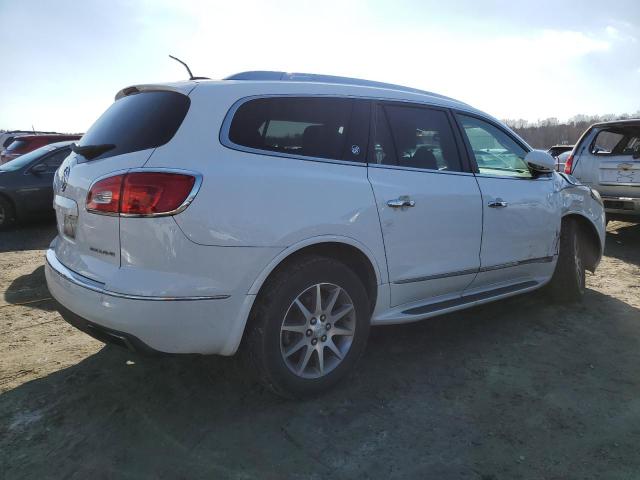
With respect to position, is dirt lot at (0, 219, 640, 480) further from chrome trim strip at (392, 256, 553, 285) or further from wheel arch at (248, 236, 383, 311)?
wheel arch at (248, 236, 383, 311)

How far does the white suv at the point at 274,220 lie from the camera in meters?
2.38

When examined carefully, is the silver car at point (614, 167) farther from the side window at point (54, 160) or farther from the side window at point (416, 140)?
the side window at point (54, 160)

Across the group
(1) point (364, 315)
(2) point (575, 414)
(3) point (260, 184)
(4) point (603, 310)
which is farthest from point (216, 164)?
(4) point (603, 310)

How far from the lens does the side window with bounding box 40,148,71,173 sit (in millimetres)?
8609

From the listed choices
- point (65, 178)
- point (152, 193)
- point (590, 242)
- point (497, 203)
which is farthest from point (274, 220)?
point (590, 242)

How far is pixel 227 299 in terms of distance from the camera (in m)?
2.48

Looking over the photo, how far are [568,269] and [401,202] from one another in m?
2.30

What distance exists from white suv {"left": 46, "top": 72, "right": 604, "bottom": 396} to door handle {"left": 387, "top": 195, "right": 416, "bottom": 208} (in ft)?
0.04

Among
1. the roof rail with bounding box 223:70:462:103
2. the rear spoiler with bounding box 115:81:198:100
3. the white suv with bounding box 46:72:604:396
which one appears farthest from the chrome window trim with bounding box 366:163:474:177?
the rear spoiler with bounding box 115:81:198:100

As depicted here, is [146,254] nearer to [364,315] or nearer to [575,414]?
[364,315]

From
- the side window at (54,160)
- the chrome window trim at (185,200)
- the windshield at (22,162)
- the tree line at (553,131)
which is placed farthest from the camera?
the tree line at (553,131)

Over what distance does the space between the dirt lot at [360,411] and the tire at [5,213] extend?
4986mm

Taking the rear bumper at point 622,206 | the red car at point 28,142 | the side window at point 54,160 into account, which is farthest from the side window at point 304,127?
the red car at point 28,142

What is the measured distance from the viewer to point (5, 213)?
324 inches
